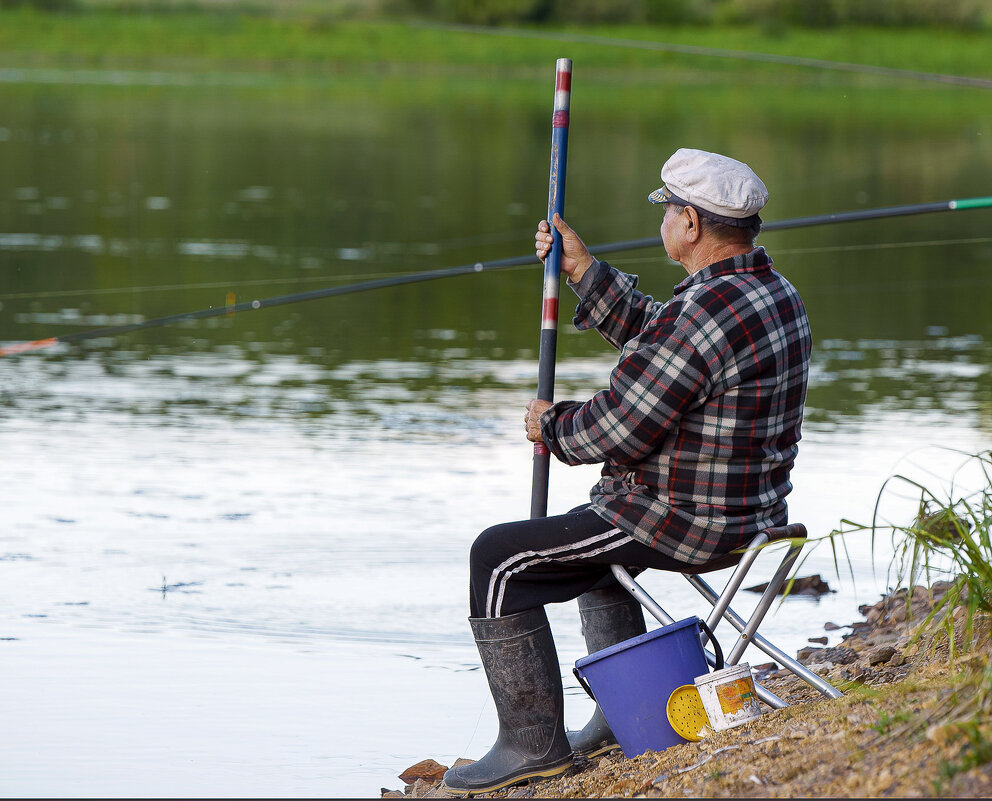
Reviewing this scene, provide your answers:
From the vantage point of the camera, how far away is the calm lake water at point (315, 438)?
418 cm

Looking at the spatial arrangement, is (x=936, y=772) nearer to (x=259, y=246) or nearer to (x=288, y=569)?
(x=288, y=569)

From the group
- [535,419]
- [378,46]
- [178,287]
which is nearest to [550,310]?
[535,419]

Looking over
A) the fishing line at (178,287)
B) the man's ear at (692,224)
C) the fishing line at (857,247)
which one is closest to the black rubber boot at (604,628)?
the man's ear at (692,224)

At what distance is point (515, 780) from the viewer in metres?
3.59

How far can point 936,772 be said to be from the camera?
9.11ft

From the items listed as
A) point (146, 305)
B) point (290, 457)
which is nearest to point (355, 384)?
point (290, 457)

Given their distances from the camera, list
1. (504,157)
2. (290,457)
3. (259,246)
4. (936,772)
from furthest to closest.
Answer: (504,157) < (259,246) < (290,457) < (936,772)

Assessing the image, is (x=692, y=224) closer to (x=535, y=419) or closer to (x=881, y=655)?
(x=535, y=419)

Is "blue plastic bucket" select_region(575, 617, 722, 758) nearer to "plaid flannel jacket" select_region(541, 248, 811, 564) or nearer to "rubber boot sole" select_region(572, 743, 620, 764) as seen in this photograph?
"plaid flannel jacket" select_region(541, 248, 811, 564)

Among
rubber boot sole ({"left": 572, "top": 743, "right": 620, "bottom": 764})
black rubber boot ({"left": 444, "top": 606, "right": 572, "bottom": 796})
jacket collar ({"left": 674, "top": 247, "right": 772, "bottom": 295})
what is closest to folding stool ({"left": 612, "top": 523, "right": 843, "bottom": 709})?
black rubber boot ({"left": 444, "top": 606, "right": 572, "bottom": 796})

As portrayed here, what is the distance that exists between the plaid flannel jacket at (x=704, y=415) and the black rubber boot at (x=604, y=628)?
0.42 metres

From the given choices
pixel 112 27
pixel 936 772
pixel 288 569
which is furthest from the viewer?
pixel 112 27

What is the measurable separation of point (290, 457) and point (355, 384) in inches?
54.8

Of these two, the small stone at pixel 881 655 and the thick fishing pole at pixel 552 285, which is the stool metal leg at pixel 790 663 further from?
the small stone at pixel 881 655
